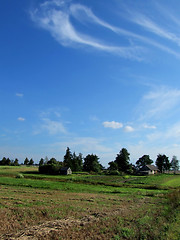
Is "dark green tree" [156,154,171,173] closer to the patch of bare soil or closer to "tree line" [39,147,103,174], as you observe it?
"tree line" [39,147,103,174]

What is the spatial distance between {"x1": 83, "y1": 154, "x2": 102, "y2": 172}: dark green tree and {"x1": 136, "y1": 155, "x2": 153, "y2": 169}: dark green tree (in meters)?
36.3

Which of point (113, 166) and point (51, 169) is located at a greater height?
point (113, 166)

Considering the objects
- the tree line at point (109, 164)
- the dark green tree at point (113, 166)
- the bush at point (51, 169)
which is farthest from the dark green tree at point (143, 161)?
the bush at point (51, 169)

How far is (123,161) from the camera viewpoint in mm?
107250

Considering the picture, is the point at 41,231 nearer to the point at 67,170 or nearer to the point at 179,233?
the point at 179,233

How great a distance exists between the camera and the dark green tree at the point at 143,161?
432 feet

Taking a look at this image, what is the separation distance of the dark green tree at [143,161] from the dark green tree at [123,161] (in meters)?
29.8

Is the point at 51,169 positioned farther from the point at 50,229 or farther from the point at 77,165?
the point at 50,229

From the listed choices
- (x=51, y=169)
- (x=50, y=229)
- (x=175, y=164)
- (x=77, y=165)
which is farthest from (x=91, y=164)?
(x=50, y=229)

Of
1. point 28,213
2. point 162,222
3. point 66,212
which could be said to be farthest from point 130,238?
point 28,213

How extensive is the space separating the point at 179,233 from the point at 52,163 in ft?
284

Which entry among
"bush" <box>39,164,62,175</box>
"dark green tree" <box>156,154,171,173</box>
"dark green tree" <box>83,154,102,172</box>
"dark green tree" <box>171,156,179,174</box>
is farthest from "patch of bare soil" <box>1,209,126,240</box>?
"dark green tree" <box>171,156,179,174</box>

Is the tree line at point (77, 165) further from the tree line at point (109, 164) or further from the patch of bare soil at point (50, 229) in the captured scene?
the patch of bare soil at point (50, 229)

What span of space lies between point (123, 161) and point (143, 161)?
32.0 meters
